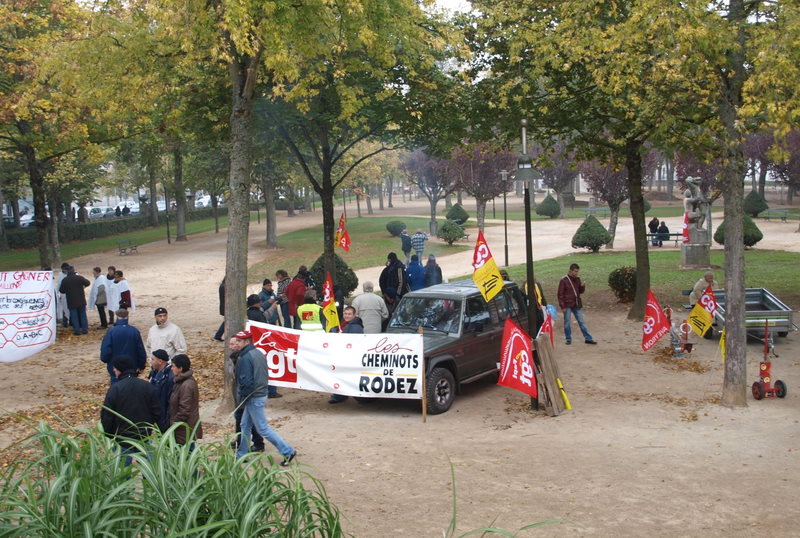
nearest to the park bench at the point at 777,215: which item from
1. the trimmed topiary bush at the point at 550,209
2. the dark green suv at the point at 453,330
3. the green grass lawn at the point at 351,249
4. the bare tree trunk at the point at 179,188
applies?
the trimmed topiary bush at the point at 550,209

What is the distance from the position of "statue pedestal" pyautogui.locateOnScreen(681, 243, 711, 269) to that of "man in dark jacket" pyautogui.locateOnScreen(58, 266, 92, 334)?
19548mm

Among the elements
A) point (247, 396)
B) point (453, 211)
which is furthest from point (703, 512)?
point (453, 211)

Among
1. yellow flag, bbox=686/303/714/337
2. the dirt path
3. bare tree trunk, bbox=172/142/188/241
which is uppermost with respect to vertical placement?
bare tree trunk, bbox=172/142/188/241

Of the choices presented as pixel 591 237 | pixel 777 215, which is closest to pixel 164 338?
pixel 591 237

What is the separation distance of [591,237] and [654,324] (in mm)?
20340

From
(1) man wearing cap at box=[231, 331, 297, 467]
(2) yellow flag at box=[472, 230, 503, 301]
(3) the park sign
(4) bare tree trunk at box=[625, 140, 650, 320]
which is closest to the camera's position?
(1) man wearing cap at box=[231, 331, 297, 467]

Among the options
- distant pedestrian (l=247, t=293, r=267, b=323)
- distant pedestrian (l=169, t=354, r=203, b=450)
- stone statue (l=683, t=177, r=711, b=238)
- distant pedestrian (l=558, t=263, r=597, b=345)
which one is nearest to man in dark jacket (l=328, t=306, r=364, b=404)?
distant pedestrian (l=247, t=293, r=267, b=323)

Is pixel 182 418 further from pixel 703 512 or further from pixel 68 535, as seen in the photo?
pixel 703 512

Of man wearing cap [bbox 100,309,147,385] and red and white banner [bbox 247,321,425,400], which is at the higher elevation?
man wearing cap [bbox 100,309,147,385]

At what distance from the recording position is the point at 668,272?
86.1 ft

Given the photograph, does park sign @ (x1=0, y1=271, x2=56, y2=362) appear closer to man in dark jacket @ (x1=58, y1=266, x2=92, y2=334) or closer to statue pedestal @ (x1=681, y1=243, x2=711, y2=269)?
man in dark jacket @ (x1=58, y1=266, x2=92, y2=334)

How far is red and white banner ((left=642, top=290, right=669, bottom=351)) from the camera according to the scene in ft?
45.9

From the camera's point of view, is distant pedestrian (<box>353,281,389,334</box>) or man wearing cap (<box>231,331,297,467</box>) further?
distant pedestrian (<box>353,281,389,334</box>)

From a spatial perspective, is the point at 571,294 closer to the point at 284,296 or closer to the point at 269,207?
the point at 284,296
